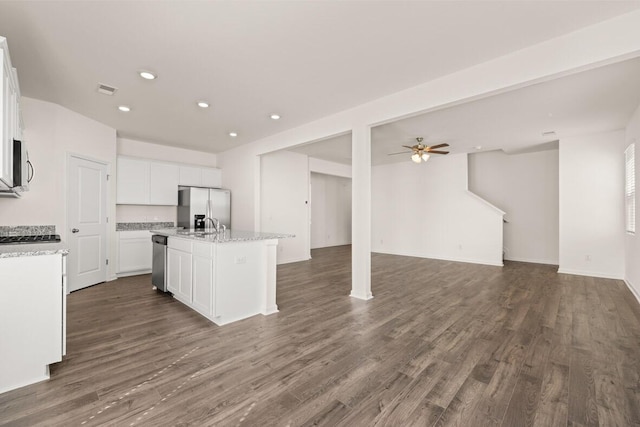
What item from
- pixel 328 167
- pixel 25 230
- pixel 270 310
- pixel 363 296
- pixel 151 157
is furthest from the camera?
pixel 328 167

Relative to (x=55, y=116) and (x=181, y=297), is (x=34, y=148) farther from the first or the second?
(x=181, y=297)

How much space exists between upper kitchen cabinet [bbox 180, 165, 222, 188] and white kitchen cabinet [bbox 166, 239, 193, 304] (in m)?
2.82

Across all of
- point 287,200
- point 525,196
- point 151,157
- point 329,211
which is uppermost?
point 151,157

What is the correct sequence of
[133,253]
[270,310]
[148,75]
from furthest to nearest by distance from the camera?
[133,253] → [270,310] → [148,75]

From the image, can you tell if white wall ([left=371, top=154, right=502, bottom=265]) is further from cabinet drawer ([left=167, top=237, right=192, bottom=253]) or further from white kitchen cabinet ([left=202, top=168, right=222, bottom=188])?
cabinet drawer ([left=167, top=237, right=192, bottom=253])

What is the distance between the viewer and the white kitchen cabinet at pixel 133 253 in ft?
17.6

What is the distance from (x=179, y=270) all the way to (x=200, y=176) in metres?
3.44

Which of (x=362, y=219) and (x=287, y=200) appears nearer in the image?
(x=362, y=219)

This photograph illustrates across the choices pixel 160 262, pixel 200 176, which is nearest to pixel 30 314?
pixel 160 262

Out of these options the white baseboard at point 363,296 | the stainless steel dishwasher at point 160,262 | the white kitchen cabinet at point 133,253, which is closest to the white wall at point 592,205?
the white baseboard at point 363,296

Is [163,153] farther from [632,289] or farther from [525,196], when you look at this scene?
[632,289]

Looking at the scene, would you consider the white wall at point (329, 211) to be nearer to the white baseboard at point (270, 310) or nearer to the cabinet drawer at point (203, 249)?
the white baseboard at point (270, 310)

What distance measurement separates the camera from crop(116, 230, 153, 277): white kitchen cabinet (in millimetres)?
5379

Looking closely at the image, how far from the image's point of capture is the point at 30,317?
2.06 meters
